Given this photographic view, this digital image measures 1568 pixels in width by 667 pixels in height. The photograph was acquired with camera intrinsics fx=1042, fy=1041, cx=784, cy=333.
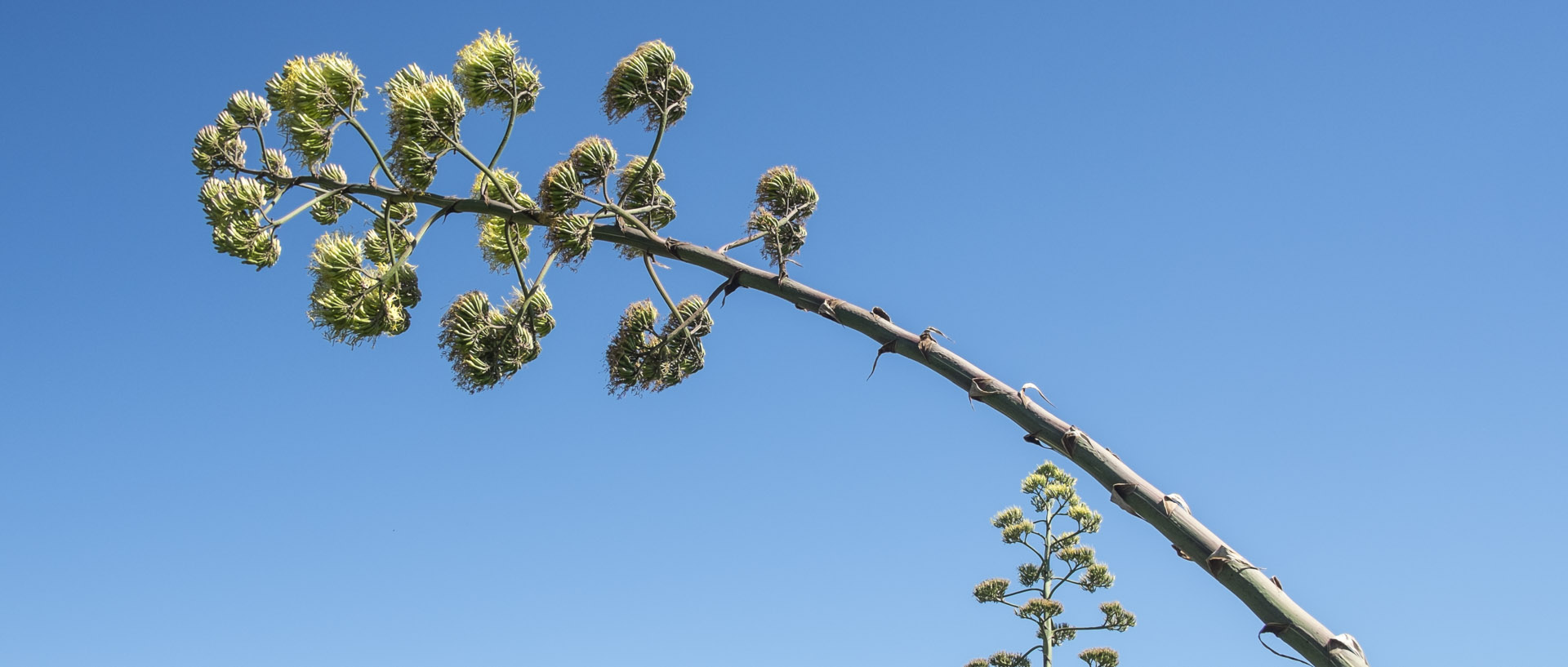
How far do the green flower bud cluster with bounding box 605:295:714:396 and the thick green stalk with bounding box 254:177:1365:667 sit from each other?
60 centimetres

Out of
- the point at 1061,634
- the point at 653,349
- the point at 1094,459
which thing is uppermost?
the point at 1061,634

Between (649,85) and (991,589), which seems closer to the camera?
(649,85)

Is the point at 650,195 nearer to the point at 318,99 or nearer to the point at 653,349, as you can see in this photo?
the point at 653,349

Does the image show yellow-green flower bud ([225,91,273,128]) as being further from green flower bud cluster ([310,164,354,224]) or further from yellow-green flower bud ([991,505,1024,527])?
yellow-green flower bud ([991,505,1024,527])

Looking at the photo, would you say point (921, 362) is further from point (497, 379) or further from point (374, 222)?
point (374, 222)

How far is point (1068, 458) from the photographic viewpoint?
2803 mm

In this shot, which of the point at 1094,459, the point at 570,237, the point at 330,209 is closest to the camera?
the point at 1094,459

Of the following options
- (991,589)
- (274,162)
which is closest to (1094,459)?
(274,162)

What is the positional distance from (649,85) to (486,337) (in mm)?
1175

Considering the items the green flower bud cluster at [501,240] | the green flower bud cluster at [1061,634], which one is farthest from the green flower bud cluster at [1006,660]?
the green flower bud cluster at [501,240]

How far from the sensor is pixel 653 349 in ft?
13.2

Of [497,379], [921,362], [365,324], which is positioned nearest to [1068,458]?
[921,362]

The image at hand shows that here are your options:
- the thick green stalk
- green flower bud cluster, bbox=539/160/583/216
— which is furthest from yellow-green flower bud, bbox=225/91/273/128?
the thick green stalk

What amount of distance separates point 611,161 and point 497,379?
40.5 inches
